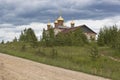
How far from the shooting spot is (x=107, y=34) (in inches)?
2459

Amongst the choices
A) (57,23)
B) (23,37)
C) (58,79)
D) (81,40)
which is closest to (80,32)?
(81,40)

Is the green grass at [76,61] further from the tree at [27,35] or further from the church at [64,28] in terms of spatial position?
the church at [64,28]

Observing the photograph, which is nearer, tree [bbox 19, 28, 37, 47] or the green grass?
the green grass

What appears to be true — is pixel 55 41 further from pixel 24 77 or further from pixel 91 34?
pixel 24 77

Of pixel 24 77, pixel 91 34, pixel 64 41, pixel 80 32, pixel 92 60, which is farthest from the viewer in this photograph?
pixel 91 34

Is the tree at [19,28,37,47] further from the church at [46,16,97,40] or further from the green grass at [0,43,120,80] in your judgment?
the green grass at [0,43,120,80]

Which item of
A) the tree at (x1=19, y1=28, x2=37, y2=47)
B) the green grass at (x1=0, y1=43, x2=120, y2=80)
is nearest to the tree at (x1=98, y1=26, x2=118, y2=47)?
the tree at (x1=19, y1=28, x2=37, y2=47)

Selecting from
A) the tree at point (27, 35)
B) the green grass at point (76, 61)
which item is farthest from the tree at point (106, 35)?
the green grass at point (76, 61)

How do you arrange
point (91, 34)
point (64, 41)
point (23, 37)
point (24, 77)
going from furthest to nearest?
1. point (91, 34)
2. point (23, 37)
3. point (64, 41)
4. point (24, 77)

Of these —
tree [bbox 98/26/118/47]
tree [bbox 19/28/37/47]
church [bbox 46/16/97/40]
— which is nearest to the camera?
tree [bbox 98/26/118/47]

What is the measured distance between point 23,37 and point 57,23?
18.1m

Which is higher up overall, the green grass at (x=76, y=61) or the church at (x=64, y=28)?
the church at (x=64, y=28)

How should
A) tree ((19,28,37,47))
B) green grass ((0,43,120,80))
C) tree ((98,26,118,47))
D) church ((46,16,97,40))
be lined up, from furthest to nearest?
church ((46,16,97,40)) < tree ((19,28,37,47)) < tree ((98,26,118,47)) < green grass ((0,43,120,80))

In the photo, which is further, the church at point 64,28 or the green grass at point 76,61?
the church at point 64,28
